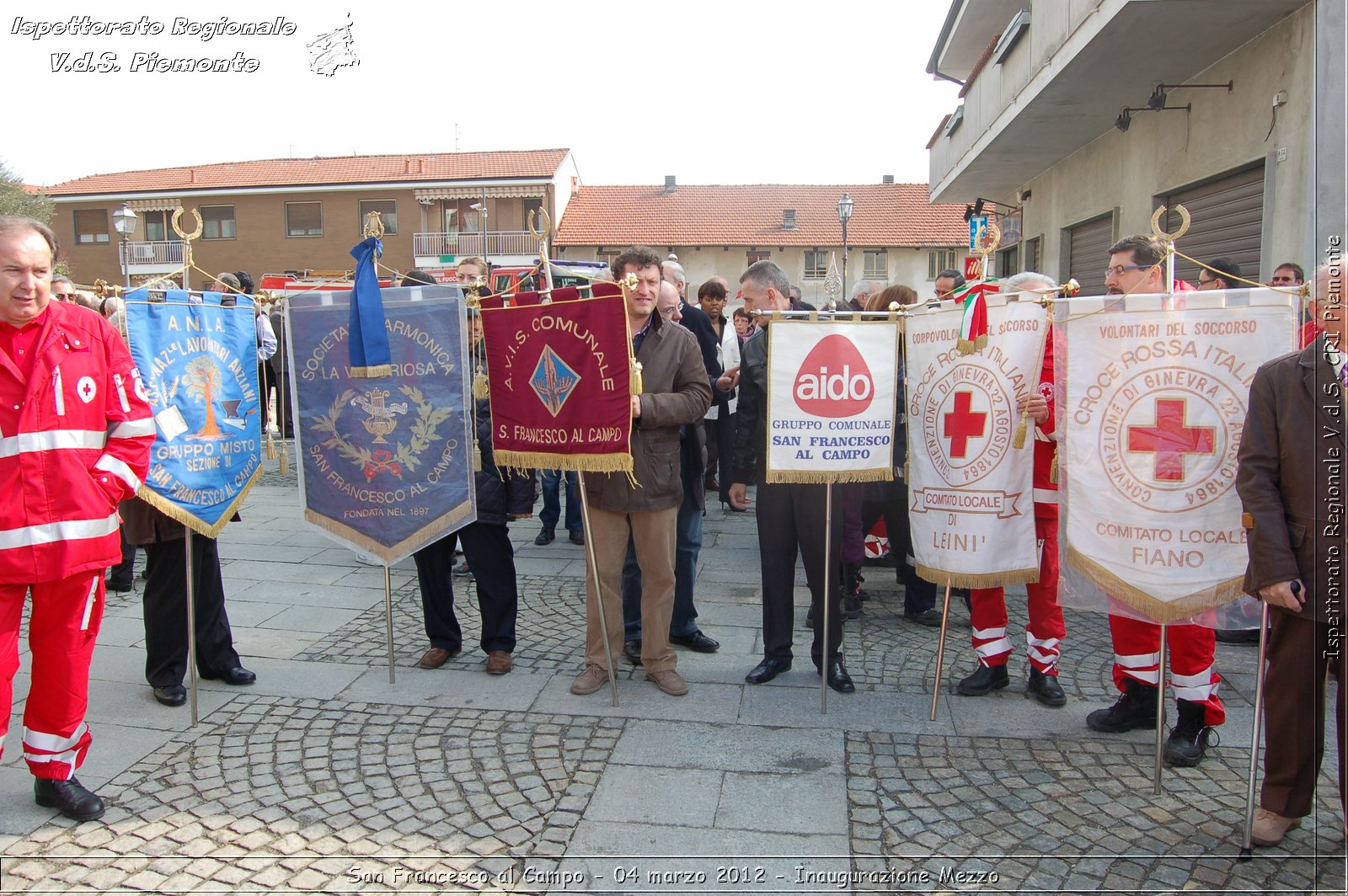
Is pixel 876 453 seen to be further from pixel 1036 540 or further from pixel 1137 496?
pixel 1137 496

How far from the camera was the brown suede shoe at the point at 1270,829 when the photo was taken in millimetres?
2895

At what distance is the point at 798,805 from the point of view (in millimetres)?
3201

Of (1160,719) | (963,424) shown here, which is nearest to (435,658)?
(963,424)

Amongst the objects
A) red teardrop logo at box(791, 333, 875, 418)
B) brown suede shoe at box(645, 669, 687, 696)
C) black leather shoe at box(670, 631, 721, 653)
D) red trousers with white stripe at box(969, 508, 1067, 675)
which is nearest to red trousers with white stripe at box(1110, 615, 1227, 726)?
red trousers with white stripe at box(969, 508, 1067, 675)

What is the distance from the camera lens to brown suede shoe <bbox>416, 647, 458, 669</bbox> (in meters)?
4.63

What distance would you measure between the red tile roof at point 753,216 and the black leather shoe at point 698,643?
111 feet

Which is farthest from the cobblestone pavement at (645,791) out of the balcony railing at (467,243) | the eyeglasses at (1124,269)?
the balcony railing at (467,243)

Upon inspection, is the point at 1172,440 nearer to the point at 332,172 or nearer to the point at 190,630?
the point at 190,630

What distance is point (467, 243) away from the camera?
37656 millimetres

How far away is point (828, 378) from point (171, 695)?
3.45 metres

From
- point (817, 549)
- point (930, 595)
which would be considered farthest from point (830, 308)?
point (930, 595)

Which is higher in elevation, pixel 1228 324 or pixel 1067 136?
pixel 1067 136

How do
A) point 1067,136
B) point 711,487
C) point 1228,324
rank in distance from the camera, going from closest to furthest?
point 1228,324 < point 711,487 < point 1067,136

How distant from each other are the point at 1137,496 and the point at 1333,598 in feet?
2.32
